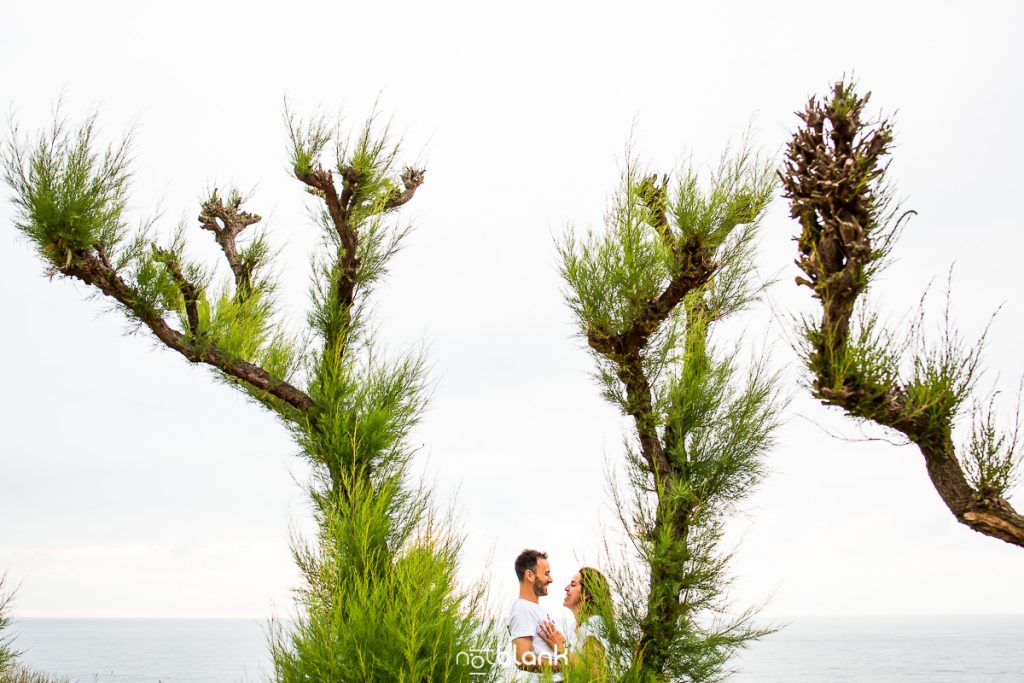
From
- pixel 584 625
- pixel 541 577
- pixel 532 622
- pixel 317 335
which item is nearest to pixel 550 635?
pixel 532 622

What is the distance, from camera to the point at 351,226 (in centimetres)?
920

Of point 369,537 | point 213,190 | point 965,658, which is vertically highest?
point 213,190

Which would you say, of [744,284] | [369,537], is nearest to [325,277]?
[369,537]

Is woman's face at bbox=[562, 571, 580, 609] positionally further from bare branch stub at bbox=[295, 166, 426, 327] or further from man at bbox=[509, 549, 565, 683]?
bare branch stub at bbox=[295, 166, 426, 327]

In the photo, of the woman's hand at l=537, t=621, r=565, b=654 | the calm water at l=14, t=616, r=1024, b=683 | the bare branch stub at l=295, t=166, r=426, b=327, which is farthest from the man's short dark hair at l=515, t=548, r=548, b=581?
the calm water at l=14, t=616, r=1024, b=683

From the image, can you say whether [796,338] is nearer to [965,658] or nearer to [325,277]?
[325,277]

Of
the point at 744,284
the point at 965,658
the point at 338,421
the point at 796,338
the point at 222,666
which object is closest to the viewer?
the point at 796,338

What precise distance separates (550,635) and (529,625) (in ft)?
0.68

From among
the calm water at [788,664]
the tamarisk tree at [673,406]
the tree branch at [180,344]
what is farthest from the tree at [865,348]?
the calm water at [788,664]

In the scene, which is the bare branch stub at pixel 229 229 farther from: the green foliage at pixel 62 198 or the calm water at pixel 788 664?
the calm water at pixel 788 664

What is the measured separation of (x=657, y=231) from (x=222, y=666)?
4204 centimetres

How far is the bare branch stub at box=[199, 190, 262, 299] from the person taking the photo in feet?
32.9

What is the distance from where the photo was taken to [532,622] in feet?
18.6

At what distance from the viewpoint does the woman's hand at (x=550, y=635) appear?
577 centimetres
